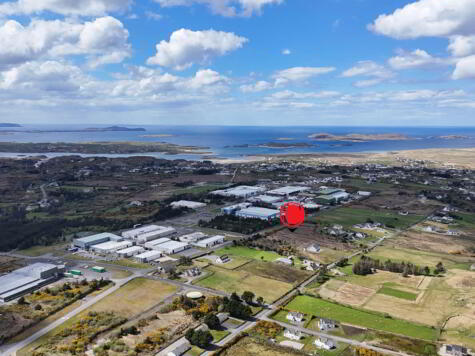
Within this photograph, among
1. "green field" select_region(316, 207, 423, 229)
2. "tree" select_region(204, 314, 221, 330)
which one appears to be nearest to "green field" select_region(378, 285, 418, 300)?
"tree" select_region(204, 314, 221, 330)

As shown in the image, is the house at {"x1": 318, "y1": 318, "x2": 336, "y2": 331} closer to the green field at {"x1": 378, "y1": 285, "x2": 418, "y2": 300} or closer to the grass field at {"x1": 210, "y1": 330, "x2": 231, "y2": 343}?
the grass field at {"x1": 210, "y1": 330, "x2": 231, "y2": 343}

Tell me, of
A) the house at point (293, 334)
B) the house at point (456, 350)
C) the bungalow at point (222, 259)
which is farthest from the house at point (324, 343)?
the bungalow at point (222, 259)

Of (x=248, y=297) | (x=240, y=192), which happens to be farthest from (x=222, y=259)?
(x=240, y=192)

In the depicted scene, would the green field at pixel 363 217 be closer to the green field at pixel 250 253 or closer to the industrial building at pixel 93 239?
the green field at pixel 250 253

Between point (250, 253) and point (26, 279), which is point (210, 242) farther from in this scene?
point (26, 279)

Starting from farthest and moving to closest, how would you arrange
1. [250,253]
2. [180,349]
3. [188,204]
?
1. [188,204]
2. [250,253]
3. [180,349]

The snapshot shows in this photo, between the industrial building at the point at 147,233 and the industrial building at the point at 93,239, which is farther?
A: the industrial building at the point at 147,233
